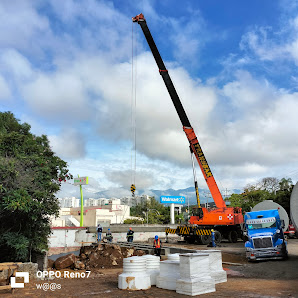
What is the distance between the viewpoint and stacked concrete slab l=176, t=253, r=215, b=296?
914cm

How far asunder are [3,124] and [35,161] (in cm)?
421

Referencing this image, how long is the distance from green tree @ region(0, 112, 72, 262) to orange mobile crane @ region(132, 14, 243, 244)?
488 inches

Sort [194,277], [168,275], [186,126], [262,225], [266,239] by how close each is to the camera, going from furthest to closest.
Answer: [186,126] < [262,225] < [266,239] < [168,275] < [194,277]

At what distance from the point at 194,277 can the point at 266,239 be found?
9.39 m

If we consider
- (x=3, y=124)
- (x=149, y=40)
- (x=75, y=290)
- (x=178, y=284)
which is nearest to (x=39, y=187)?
(x=3, y=124)

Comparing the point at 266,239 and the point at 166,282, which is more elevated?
the point at 266,239

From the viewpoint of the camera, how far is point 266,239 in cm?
1695

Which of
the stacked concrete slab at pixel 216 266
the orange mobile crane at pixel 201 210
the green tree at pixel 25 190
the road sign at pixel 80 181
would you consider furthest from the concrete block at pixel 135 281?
the road sign at pixel 80 181

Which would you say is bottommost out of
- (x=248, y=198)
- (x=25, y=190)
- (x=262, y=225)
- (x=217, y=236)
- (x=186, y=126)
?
(x=217, y=236)

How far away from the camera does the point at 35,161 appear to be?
16.0 metres

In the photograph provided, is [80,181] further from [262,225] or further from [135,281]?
[135,281]

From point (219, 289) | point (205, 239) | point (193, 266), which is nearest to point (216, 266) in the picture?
point (219, 289)

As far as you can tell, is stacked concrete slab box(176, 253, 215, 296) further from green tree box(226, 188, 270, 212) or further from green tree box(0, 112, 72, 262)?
green tree box(226, 188, 270, 212)

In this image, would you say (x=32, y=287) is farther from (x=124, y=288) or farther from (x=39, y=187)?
(x=39, y=187)
